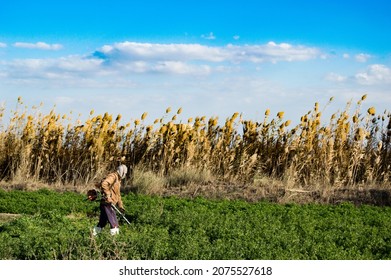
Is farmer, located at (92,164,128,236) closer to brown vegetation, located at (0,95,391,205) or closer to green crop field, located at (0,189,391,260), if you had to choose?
green crop field, located at (0,189,391,260)

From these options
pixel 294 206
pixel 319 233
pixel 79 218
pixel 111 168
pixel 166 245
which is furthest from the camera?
pixel 111 168

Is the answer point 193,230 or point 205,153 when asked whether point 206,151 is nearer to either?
point 205,153

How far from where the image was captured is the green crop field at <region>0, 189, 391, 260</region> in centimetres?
795

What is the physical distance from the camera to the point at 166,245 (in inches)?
323

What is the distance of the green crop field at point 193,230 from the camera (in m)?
7.95

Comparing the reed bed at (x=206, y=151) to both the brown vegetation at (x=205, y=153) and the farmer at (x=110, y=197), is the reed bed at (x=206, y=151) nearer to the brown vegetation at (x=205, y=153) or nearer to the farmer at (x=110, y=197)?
the brown vegetation at (x=205, y=153)

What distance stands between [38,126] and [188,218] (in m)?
8.15

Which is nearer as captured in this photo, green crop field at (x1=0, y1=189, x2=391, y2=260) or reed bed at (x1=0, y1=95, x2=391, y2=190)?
green crop field at (x1=0, y1=189, x2=391, y2=260)

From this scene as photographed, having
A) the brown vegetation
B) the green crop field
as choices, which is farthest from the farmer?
the brown vegetation

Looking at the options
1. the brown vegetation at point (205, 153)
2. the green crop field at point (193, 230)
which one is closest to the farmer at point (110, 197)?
the green crop field at point (193, 230)

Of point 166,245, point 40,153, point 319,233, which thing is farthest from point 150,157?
point 166,245

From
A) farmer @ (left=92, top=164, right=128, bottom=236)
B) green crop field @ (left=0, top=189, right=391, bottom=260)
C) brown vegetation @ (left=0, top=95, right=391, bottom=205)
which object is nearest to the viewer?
green crop field @ (left=0, top=189, right=391, bottom=260)
